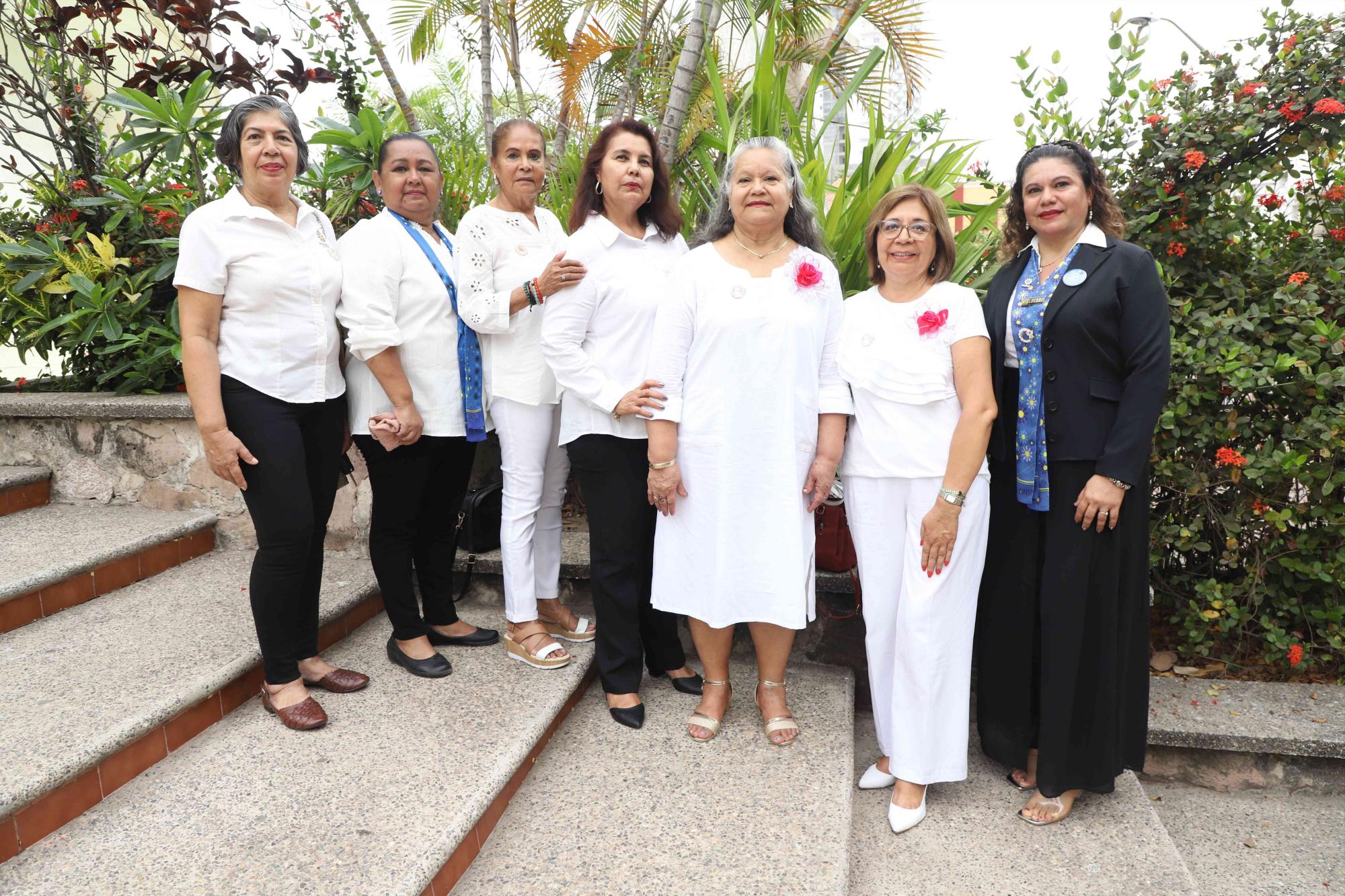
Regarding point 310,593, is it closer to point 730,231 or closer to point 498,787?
point 498,787

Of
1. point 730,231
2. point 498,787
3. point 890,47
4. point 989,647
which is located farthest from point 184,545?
point 890,47

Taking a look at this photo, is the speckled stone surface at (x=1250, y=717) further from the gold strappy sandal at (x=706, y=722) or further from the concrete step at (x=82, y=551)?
the concrete step at (x=82, y=551)

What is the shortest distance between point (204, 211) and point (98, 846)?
5.17ft

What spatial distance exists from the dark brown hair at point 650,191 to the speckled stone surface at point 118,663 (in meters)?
1.67

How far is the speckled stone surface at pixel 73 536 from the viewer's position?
284 cm

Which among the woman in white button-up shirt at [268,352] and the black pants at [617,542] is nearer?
the woman in white button-up shirt at [268,352]

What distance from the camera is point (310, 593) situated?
2.60 metres

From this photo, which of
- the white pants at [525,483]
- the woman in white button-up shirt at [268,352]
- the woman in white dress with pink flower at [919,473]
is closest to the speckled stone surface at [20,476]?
the woman in white button-up shirt at [268,352]

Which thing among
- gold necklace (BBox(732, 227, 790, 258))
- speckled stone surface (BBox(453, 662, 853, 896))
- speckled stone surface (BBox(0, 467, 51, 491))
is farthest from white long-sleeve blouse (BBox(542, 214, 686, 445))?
speckled stone surface (BBox(0, 467, 51, 491))

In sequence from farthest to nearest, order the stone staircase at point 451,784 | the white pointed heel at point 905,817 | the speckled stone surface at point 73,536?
the speckled stone surface at point 73,536 → the white pointed heel at point 905,817 → the stone staircase at point 451,784

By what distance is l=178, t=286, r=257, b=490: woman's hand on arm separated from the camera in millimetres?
2225

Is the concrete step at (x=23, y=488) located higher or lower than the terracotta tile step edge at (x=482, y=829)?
higher

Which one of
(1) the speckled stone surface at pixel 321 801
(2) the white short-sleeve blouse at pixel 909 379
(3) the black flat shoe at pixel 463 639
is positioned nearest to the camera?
(1) the speckled stone surface at pixel 321 801

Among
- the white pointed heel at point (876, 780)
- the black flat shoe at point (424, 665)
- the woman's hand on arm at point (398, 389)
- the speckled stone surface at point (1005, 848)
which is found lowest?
the speckled stone surface at point (1005, 848)
